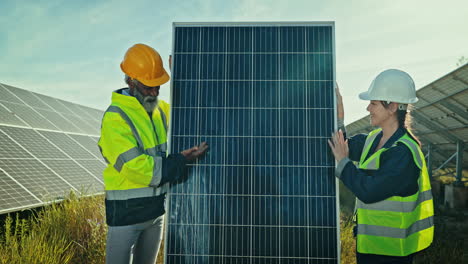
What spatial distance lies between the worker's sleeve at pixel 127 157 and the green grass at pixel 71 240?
9.85 ft

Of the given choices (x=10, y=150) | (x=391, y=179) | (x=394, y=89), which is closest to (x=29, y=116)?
(x=10, y=150)

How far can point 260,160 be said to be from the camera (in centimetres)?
425

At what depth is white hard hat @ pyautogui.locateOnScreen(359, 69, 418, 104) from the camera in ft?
11.6

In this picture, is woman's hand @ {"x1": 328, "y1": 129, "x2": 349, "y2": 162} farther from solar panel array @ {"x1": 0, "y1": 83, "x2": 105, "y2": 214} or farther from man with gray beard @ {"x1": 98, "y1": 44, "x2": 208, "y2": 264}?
solar panel array @ {"x1": 0, "y1": 83, "x2": 105, "y2": 214}

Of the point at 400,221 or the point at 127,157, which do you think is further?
the point at 127,157

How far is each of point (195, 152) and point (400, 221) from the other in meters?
2.59

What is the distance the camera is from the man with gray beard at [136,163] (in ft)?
11.0

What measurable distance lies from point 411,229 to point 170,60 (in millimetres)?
3911

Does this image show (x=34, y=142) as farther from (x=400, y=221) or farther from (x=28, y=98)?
(x=400, y=221)

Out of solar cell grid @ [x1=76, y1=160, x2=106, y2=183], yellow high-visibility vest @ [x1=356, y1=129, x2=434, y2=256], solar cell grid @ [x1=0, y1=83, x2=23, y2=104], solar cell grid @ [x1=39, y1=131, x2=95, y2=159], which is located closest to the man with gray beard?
yellow high-visibility vest @ [x1=356, y1=129, x2=434, y2=256]

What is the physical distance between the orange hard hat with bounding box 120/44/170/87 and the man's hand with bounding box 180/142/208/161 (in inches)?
38.2

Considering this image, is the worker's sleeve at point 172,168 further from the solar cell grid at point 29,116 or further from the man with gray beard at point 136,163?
the solar cell grid at point 29,116

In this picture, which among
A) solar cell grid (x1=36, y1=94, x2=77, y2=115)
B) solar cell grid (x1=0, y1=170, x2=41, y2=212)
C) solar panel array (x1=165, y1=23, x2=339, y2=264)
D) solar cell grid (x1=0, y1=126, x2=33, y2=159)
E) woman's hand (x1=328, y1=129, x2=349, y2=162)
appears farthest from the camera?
solar cell grid (x1=36, y1=94, x2=77, y2=115)

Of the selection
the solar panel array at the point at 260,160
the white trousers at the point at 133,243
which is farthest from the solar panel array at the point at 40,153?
the solar panel array at the point at 260,160
